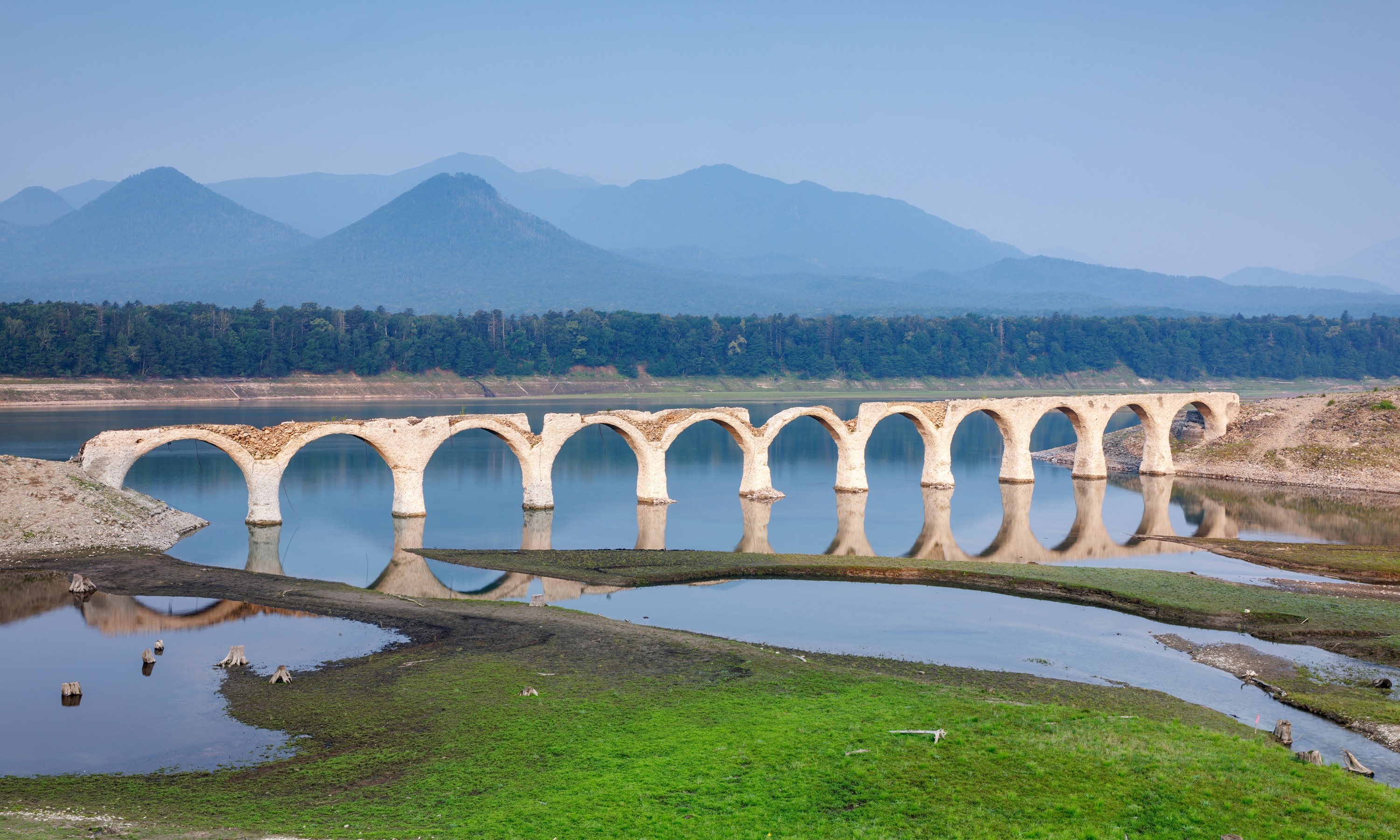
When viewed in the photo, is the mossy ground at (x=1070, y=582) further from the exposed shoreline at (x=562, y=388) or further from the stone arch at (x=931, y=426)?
the exposed shoreline at (x=562, y=388)

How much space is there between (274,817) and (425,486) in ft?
127

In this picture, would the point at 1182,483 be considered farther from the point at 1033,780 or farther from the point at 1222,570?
the point at 1033,780

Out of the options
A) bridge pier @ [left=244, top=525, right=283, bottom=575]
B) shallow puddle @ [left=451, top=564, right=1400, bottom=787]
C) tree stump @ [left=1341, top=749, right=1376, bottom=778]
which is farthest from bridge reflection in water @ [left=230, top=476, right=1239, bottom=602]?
tree stump @ [left=1341, top=749, right=1376, bottom=778]

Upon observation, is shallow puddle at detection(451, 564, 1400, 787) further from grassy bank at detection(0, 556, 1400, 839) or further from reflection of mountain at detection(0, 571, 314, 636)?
reflection of mountain at detection(0, 571, 314, 636)

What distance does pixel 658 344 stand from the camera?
411ft

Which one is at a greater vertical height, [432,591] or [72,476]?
[72,476]

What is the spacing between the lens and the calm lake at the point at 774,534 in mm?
23547

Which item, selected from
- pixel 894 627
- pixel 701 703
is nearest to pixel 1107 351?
pixel 894 627

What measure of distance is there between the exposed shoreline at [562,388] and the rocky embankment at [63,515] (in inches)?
2497

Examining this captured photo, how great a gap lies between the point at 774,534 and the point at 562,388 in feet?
252

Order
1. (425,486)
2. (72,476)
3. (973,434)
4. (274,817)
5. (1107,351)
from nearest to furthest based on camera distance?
(274,817)
(72,476)
(425,486)
(973,434)
(1107,351)

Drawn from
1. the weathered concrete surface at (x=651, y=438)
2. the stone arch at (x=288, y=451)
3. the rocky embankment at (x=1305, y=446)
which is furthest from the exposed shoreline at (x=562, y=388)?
the stone arch at (x=288, y=451)

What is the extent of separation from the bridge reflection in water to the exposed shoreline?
62085 millimetres

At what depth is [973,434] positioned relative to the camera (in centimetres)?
8912
